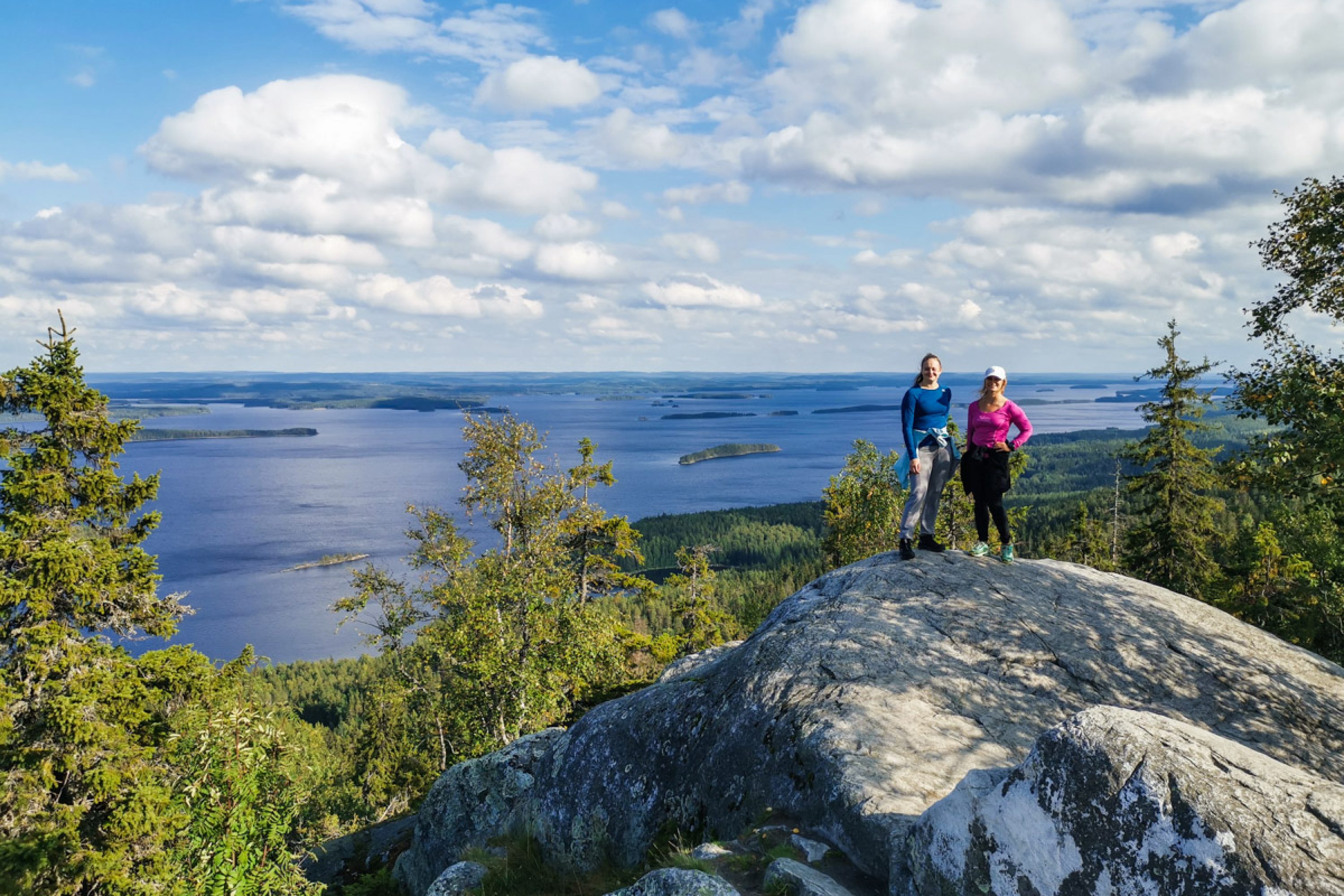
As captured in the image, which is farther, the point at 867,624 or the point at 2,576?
the point at 2,576

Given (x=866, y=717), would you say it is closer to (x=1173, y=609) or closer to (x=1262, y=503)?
(x=1173, y=609)


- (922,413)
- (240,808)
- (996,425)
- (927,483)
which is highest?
(922,413)

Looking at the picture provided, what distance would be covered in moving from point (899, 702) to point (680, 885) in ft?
12.3

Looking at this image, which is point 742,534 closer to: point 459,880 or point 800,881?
point 459,880

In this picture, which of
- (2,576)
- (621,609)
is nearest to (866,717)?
(2,576)

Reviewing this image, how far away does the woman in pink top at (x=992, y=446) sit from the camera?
10.7m

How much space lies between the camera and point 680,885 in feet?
19.9

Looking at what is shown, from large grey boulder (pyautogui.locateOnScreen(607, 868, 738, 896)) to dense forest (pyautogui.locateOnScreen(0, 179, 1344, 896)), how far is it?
455 centimetres

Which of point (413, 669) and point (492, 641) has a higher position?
point (492, 641)

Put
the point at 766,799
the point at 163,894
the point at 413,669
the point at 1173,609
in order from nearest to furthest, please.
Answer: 1. the point at 766,799
2. the point at 1173,609
3. the point at 163,894
4. the point at 413,669

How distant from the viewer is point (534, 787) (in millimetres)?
12852

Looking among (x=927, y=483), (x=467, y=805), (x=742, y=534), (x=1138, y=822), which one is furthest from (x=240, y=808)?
(x=742, y=534)

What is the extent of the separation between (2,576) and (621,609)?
102920 millimetres

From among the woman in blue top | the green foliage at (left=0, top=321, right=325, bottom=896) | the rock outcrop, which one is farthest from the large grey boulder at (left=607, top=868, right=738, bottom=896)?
the green foliage at (left=0, top=321, right=325, bottom=896)
